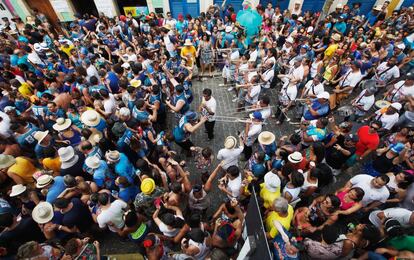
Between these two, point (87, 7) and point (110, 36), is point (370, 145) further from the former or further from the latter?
point (87, 7)

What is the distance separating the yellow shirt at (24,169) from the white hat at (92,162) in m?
1.44

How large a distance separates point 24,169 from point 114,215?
251 cm

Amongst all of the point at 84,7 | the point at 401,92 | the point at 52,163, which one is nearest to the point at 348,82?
the point at 401,92

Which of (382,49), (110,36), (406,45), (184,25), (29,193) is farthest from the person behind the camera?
(184,25)

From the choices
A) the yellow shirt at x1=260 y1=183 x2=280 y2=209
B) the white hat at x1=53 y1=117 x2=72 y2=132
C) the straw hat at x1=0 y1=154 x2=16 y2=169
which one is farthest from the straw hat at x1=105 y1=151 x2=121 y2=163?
the yellow shirt at x1=260 y1=183 x2=280 y2=209

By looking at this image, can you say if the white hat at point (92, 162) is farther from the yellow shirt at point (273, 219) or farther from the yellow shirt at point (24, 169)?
the yellow shirt at point (273, 219)

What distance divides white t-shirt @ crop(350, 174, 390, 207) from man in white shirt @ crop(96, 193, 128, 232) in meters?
4.39

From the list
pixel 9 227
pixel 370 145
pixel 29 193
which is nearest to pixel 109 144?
pixel 29 193

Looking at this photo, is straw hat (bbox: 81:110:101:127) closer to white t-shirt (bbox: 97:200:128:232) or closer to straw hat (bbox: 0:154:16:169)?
straw hat (bbox: 0:154:16:169)

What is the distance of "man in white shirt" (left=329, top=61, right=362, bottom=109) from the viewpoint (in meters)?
6.63

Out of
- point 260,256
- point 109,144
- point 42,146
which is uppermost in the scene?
point 260,256

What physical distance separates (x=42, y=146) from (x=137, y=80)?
287 cm

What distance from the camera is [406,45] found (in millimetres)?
8922

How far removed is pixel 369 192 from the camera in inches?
157
